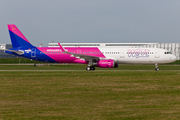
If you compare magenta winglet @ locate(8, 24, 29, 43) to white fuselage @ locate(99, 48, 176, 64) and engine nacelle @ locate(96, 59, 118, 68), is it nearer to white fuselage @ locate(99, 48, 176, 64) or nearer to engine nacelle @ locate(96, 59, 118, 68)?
engine nacelle @ locate(96, 59, 118, 68)

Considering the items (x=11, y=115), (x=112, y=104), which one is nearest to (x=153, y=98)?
(x=112, y=104)

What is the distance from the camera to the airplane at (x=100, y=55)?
139ft

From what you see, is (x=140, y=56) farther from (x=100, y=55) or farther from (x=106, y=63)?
(x=100, y=55)

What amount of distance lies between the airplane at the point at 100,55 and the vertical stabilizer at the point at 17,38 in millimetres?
781

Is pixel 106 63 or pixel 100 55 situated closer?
pixel 106 63

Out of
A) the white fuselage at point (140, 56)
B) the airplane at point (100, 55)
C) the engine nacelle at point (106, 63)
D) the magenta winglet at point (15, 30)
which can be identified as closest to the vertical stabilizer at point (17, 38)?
the magenta winglet at point (15, 30)

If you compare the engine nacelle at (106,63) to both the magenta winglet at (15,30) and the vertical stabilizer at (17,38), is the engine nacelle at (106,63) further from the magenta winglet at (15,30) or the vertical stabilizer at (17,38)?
the magenta winglet at (15,30)

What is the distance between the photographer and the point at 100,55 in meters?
43.7

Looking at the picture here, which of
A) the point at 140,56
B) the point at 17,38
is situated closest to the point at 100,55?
the point at 140,56

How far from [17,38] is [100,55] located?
1585 centimetres

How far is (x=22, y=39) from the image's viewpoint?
156ft

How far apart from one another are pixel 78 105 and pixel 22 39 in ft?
122

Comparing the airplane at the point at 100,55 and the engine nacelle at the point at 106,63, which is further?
the airplane at the point at 100,55

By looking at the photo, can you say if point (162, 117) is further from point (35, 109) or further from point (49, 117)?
point (35, 109)
